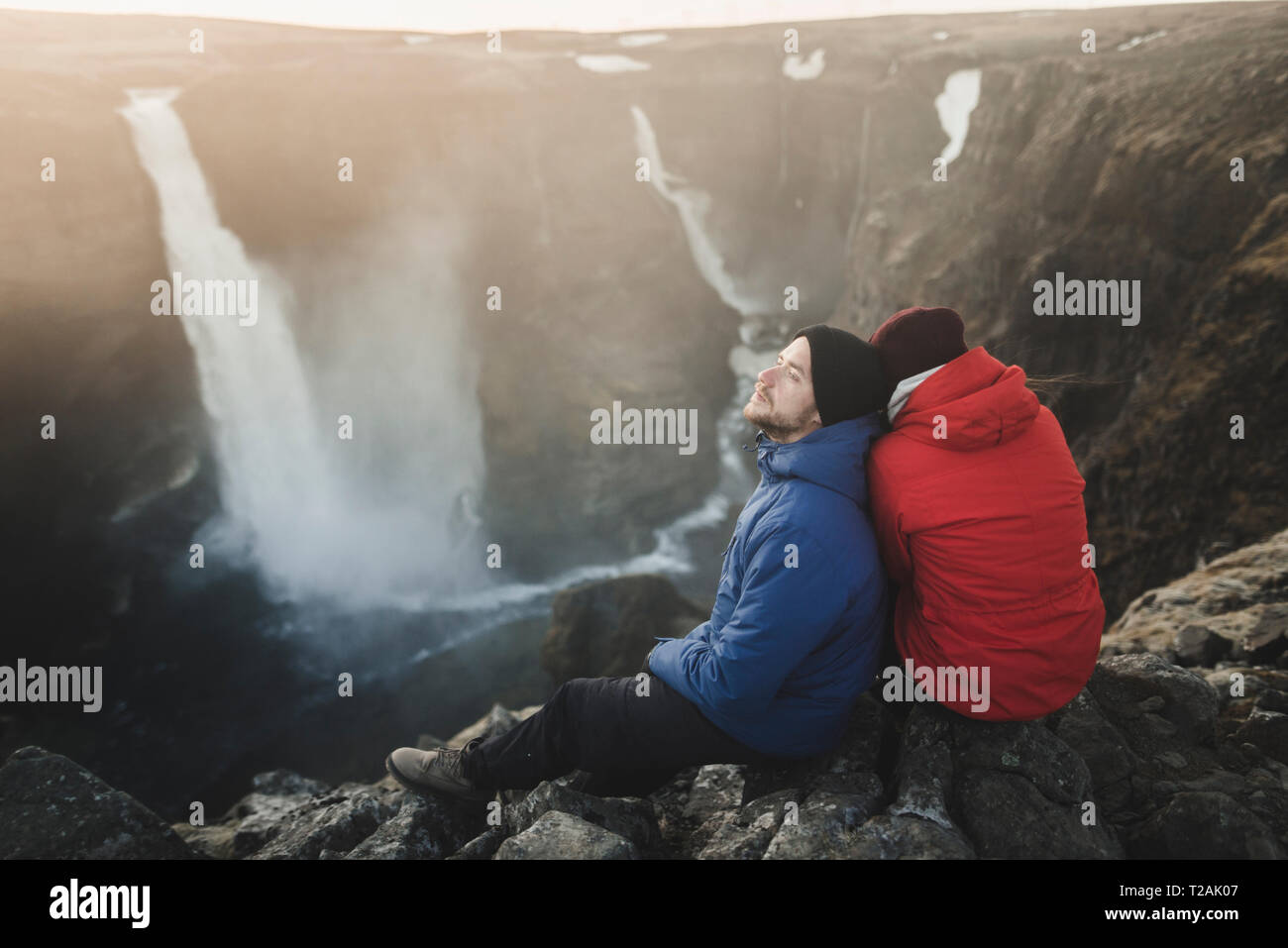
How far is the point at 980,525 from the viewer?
292cm

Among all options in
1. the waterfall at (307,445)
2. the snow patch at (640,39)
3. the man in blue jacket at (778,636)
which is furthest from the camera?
the snow patch at (640,39)

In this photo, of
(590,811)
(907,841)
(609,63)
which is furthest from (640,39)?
(907,841)

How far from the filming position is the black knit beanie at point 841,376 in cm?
325

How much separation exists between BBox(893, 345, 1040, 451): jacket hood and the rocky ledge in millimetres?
1558

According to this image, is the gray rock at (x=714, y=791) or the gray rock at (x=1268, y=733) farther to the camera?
the gray rock at (x=714, y=791)

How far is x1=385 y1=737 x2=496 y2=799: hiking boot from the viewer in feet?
13.3

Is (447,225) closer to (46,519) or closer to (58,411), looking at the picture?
(58,411)

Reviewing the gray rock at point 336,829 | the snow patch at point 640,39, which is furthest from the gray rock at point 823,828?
the snow patch at point 640,39

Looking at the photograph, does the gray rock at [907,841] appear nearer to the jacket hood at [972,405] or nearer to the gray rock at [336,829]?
the jacket hood at [972,405]

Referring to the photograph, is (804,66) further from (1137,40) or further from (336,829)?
(336,829)

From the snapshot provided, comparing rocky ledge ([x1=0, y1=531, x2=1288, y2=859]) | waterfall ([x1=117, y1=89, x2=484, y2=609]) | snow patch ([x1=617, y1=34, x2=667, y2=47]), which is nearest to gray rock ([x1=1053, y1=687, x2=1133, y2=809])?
rocky ledge ([x1=0, y1=531, x2=1288, y2=859])

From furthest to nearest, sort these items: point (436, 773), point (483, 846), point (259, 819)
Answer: point (259, 819) < point (436, 773) < point (483, 846)

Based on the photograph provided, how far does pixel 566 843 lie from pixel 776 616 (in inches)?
56.2

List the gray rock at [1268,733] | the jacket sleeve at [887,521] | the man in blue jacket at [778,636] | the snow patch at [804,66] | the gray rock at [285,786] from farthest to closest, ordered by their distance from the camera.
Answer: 1. the snow patch at [804,66]
2. the gray rock at [285,786]
3. the gray rock at [1268,733]
4. the jacket sleeve at [887,521]
5. the man in blue jacket at [778,636]
